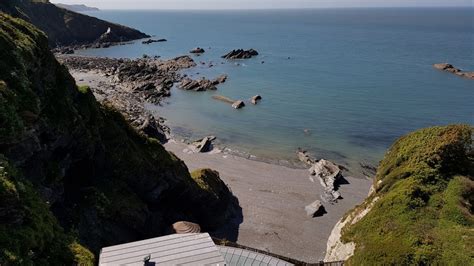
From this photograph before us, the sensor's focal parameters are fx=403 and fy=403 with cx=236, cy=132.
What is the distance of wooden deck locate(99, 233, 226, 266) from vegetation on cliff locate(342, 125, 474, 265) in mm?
9684

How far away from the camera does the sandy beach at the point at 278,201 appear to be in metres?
29.0

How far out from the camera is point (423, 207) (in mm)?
20875

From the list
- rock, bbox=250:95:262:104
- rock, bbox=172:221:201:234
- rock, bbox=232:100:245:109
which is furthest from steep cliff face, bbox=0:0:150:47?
rock, bbox=172:221:201:234

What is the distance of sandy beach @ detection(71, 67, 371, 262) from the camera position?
95.0 feet

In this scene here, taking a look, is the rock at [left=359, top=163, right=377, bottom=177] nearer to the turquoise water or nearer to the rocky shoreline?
the turquoise water

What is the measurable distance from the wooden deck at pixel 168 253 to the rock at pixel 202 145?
3295 cm

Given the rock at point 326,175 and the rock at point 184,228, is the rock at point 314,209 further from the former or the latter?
the rock at point 184,228

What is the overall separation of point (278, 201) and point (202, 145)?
14544mm

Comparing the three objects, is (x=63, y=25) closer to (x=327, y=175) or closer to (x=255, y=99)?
(x=255, y=99)

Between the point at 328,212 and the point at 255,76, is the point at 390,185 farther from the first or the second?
the point at 255,76

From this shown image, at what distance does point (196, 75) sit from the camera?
91000mm

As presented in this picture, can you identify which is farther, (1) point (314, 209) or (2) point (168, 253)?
(1) point (314, 209)

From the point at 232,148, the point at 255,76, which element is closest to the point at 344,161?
the point at 232,148

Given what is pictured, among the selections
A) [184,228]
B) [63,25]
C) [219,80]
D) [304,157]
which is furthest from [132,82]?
[63,25]
